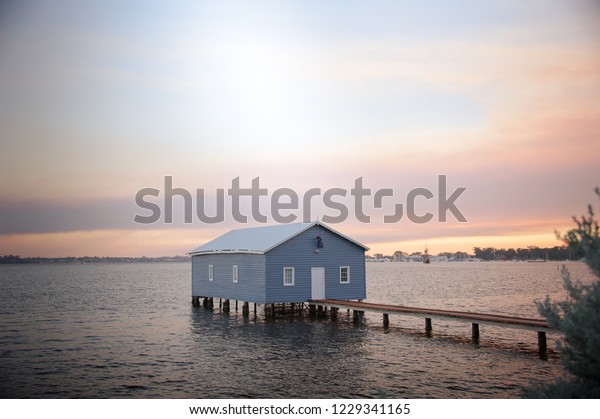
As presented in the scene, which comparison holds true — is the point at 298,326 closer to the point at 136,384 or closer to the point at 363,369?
the point at 363,369

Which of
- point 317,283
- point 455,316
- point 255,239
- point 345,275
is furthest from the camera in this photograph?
point 255,239

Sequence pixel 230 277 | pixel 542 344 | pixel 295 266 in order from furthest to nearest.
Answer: pixel 230 277 < pixel 295 266 < pixel 542 344

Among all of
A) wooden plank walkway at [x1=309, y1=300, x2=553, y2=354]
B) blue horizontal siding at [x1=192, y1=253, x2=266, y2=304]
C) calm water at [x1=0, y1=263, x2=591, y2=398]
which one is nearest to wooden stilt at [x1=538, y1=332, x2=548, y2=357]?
wooden plank walkway at [x1=309, y1=300, x2=553, y2=354]

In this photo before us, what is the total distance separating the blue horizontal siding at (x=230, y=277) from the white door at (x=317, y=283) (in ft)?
10.5

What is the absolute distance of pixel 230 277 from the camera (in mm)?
40750

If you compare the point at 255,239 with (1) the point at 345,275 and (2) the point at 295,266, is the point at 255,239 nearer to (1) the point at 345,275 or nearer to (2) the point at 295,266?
(2) the point at 295,266

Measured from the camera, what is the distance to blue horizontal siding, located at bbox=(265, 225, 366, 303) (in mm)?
36188

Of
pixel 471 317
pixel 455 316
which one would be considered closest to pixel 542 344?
pixel 471 317

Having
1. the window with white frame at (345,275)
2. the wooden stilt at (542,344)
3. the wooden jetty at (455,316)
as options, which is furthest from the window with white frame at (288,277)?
the wooden stilt at (542,344)

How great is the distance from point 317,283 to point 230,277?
6.47 m

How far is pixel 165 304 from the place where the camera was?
5572 centimetres
